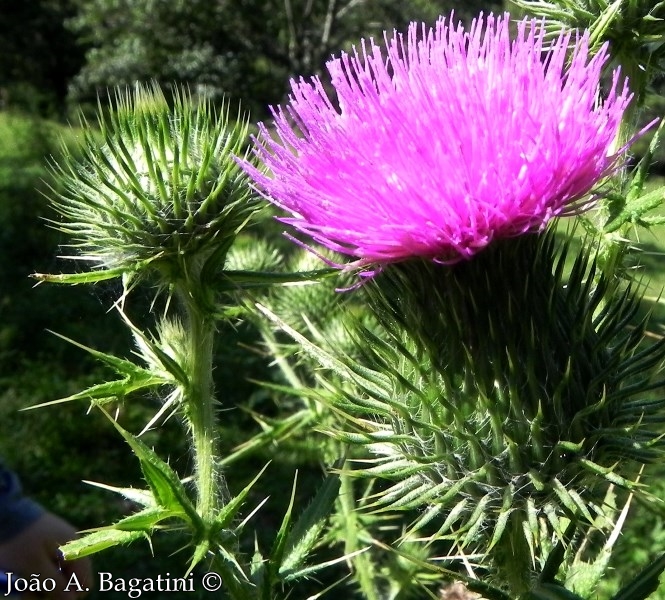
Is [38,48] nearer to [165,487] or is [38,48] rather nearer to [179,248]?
[179,248]

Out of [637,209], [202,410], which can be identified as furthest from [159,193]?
[637,209]

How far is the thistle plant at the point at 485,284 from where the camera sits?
1407mm

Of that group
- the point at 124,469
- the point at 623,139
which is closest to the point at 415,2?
the point at 124,469

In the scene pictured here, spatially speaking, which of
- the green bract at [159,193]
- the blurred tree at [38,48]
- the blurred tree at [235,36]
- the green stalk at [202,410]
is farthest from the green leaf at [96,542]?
the blurred tree at [38,48]

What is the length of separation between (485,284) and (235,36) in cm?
1583

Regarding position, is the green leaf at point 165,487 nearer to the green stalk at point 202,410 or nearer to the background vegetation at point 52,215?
the green stalk at point 202,410

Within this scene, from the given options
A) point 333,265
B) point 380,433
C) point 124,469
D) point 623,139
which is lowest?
point 124,469

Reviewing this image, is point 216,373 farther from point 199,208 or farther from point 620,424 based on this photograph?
point 620,424

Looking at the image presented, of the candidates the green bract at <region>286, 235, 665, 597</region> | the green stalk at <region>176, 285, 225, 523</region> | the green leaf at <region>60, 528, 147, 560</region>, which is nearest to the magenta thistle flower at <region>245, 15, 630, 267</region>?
the green bract at <region>286, 235, 665, 597</region>

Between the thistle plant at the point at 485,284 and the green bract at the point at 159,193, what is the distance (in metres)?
0.40

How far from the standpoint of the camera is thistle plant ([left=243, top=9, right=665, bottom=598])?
141cm

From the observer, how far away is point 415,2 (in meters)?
16.0

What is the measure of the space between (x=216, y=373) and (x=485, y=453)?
4874 millimetres

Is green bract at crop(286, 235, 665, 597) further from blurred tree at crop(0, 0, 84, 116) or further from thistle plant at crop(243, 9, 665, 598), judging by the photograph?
blurred tree at crop(0, 0, 84, 116)
